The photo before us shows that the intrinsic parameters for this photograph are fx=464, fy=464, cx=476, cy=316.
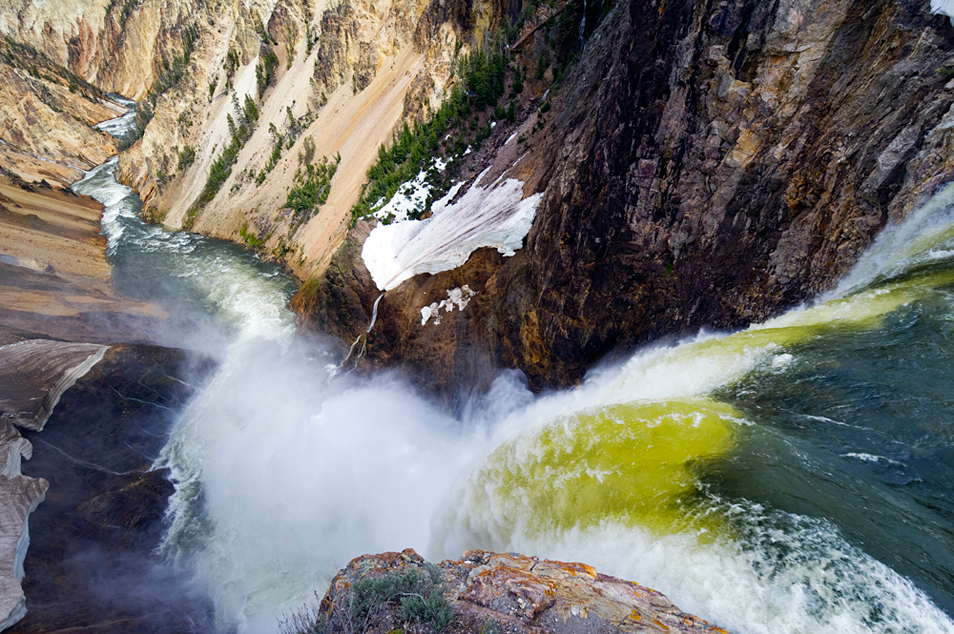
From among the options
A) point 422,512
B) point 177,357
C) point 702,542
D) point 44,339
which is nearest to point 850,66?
point 702,542

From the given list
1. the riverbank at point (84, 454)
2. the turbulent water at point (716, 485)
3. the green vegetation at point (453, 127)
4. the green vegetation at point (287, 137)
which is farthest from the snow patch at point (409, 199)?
the green vegetation at point (287, 137)

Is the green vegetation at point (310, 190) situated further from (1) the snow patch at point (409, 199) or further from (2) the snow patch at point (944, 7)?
(2) the snow patch at point (944, 7)

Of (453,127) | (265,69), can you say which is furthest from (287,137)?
(453,127)

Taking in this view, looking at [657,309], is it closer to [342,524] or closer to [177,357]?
[342,524]

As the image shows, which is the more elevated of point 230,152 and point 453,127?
point 453,127

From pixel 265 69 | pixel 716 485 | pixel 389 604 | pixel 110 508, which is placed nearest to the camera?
pixel 389 604

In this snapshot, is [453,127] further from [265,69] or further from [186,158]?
[186,158]

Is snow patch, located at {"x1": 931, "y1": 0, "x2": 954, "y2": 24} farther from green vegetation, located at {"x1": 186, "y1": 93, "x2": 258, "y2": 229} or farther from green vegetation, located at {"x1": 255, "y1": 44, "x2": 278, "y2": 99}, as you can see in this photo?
green vegetation, located at {"x1": 255, "y1": 44, "x2": 278, "y2": 99}
